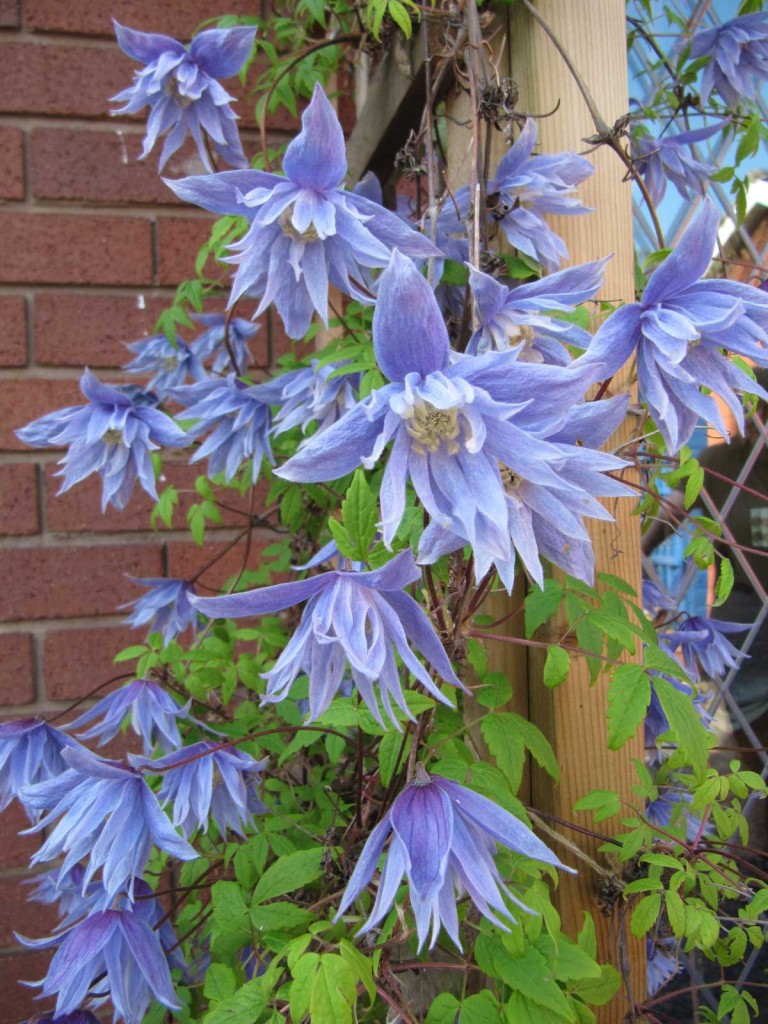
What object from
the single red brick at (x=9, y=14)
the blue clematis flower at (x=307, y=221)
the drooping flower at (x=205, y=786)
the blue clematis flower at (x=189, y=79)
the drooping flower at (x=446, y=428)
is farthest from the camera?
the single red brick at (x=9, y=14)

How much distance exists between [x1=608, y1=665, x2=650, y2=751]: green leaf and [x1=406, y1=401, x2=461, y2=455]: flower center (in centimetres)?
27

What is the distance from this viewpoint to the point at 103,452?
933mm

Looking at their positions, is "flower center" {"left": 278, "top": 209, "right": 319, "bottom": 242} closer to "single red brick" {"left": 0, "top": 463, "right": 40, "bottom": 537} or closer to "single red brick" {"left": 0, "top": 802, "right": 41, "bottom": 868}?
"single red brick" {"left": 0, "top": 463, "right": 40, "bottom": 537}

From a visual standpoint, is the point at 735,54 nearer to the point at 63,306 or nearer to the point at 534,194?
the point at 534,194

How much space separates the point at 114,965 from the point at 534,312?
2.04 ft

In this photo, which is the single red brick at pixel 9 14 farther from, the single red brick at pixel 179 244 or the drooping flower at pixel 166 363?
the drooping flower at pixel 166 363

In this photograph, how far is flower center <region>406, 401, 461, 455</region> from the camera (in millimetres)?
431

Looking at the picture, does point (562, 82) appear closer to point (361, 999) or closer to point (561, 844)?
point (561, 844)

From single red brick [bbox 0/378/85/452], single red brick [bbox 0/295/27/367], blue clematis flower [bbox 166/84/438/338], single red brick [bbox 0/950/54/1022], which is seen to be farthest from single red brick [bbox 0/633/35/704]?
blue clematis flower [bbox 166/84/438/338]

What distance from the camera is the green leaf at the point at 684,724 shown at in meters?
0.59

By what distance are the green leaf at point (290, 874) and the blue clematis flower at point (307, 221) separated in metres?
0.43

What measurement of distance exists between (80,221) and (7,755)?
3.05ft

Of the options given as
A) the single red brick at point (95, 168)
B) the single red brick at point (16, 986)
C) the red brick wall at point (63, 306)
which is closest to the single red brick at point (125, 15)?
the red brick wall at point (63, 306)

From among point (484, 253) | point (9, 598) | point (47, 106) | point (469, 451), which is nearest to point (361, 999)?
point (469, 451)
